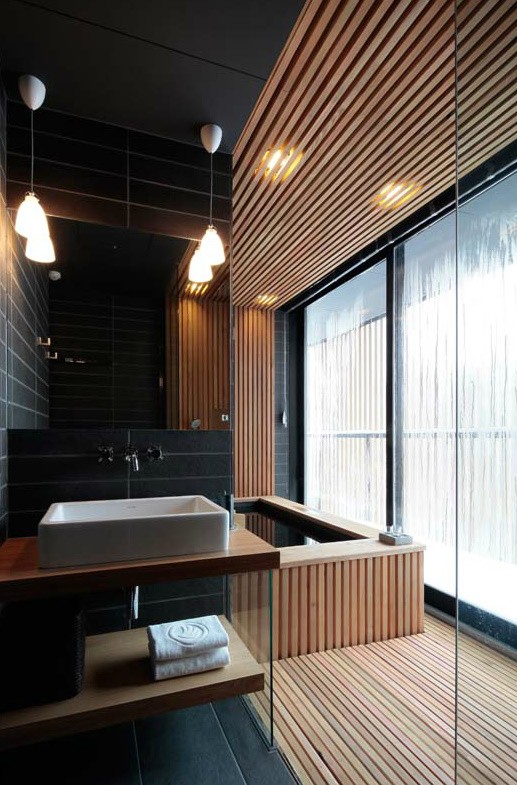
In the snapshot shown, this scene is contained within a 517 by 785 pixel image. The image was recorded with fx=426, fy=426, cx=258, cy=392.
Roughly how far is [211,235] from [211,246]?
0.06 m

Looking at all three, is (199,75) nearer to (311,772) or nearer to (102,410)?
(102,410)

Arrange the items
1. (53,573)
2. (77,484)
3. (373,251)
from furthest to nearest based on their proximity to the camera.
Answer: (373,251)
(77,484)
(53,573)

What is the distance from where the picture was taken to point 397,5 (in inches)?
63.7

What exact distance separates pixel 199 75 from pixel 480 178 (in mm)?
1273

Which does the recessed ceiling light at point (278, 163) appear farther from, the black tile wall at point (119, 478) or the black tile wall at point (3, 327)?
the black tile wall at point (119, 478)

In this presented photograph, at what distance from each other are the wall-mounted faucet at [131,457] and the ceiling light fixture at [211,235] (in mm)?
1058

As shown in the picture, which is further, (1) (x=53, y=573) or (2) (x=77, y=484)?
(2) (x=77, y=484)

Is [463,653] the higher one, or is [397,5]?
[397,5]

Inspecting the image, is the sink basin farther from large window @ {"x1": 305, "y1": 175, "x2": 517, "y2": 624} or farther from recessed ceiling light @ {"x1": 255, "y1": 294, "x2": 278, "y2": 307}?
recessed ceiling light @ {"x1": 255, "y1": 294, "x2": 278, "y2": 307}

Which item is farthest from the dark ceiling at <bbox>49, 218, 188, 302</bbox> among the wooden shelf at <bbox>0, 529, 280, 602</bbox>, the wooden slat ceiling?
the wooden shelf at <bbox>0, 529, 280, 602</bbox>

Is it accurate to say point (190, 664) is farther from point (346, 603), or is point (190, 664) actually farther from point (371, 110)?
point (371, 110)

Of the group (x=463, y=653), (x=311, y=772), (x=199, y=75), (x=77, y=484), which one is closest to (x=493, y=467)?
(x=463, y=653)

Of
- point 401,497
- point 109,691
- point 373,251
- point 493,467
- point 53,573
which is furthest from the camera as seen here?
point 373,251

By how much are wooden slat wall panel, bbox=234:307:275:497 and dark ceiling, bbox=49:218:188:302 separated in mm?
3068
